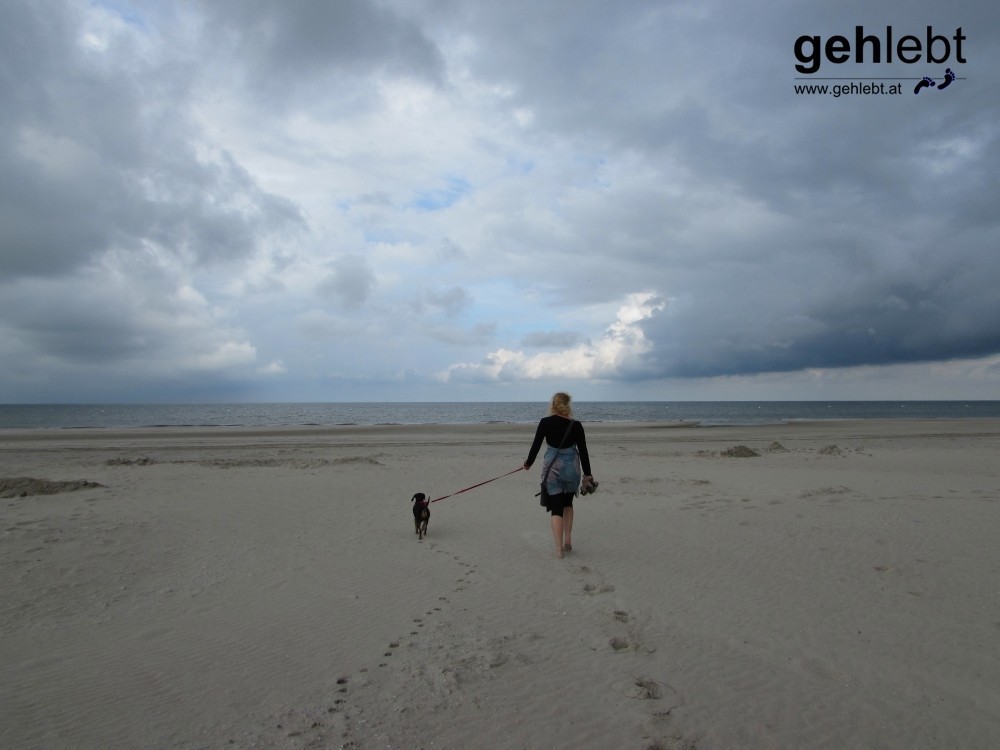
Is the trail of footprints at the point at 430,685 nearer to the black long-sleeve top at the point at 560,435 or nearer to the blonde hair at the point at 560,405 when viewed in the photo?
the black long-sleeve top at the point at 560,435

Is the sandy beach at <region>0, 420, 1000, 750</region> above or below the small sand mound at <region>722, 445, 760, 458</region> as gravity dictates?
above

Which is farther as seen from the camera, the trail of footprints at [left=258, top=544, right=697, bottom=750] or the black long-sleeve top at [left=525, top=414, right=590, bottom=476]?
the black long-sleeve top at [left=525, top=414, right=590, bottom=476]

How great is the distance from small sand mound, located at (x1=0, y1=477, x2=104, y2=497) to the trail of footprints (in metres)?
10.7

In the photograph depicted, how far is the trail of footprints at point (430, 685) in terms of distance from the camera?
3371 millimetres

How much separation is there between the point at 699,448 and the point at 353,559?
2135cm

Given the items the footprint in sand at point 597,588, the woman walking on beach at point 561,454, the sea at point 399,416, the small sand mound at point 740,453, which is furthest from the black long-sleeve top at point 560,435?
the sea at point 399,416

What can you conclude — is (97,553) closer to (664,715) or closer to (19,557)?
(19,557)

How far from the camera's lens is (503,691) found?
3.89m

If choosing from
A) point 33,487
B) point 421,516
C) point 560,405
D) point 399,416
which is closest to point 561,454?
point 560,405

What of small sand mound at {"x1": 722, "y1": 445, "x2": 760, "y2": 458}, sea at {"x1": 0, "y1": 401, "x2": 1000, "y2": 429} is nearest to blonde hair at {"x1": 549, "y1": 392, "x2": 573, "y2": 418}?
small sand mound at {"x1": 722, "y1": 445, "x2": 760, "y2": 458}

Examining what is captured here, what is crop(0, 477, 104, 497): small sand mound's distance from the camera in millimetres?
11391

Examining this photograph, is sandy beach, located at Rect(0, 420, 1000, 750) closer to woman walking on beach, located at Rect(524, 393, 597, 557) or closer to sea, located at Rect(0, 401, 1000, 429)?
woman walking on beach, located at Rect(524, 393, 597, 557)

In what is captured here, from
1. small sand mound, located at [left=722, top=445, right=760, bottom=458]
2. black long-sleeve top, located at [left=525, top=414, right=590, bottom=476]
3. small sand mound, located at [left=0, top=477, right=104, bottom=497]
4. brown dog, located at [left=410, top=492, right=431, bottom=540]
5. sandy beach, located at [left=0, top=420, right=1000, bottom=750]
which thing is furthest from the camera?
small sand mound, located at [left=722, top=445, right=760, bottom=458]

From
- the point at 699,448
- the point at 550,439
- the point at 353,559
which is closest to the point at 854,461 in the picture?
the point at 699,448
